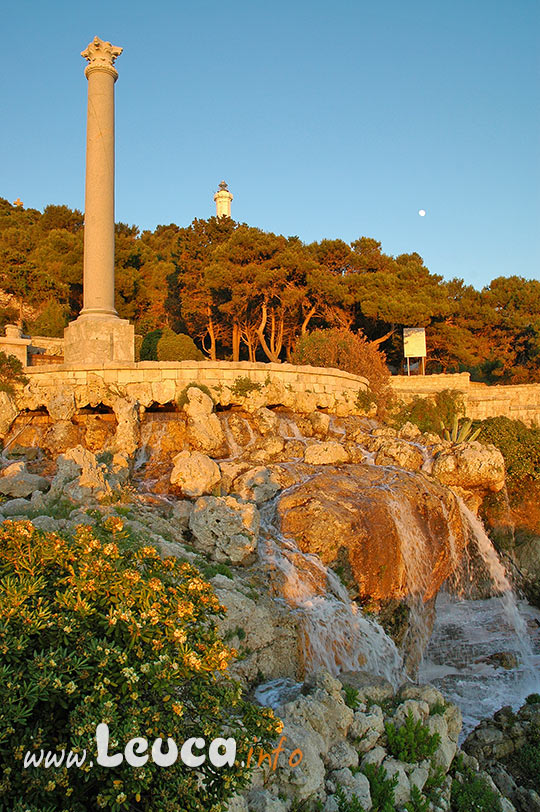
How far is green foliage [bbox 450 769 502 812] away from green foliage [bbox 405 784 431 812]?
0.43 meters

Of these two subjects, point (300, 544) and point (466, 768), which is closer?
point (466, 768)

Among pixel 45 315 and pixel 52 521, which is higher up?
pixel 45 315

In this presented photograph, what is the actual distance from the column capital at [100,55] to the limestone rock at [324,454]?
1207 cm

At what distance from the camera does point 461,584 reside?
11398 mm

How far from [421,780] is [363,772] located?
0.56 m

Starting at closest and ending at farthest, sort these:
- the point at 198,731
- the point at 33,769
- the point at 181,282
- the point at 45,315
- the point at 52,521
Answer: the point at 33,769, the point at 198,731, the point at 52,521, the point at 45,315, the point at 181,282

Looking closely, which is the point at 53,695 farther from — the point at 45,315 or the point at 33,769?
the point at 45,315

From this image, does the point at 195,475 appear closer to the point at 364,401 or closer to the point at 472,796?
the point at 472,796

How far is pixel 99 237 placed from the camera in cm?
1552

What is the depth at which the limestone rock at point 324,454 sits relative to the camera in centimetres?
1162

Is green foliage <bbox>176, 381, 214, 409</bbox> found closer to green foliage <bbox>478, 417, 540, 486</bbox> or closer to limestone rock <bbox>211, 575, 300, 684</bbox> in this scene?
limestone rock <bbox>211, 575, 300, 684</bbox>

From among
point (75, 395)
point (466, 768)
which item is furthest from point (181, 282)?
point (466, 768)

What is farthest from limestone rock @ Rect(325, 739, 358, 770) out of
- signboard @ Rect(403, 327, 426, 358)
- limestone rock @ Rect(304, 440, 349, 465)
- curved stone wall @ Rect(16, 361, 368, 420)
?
signboard @ Rect(403, 327, 426, 358)

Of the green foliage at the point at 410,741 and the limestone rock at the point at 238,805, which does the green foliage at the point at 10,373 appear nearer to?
the green foliage at the point at 410,741
